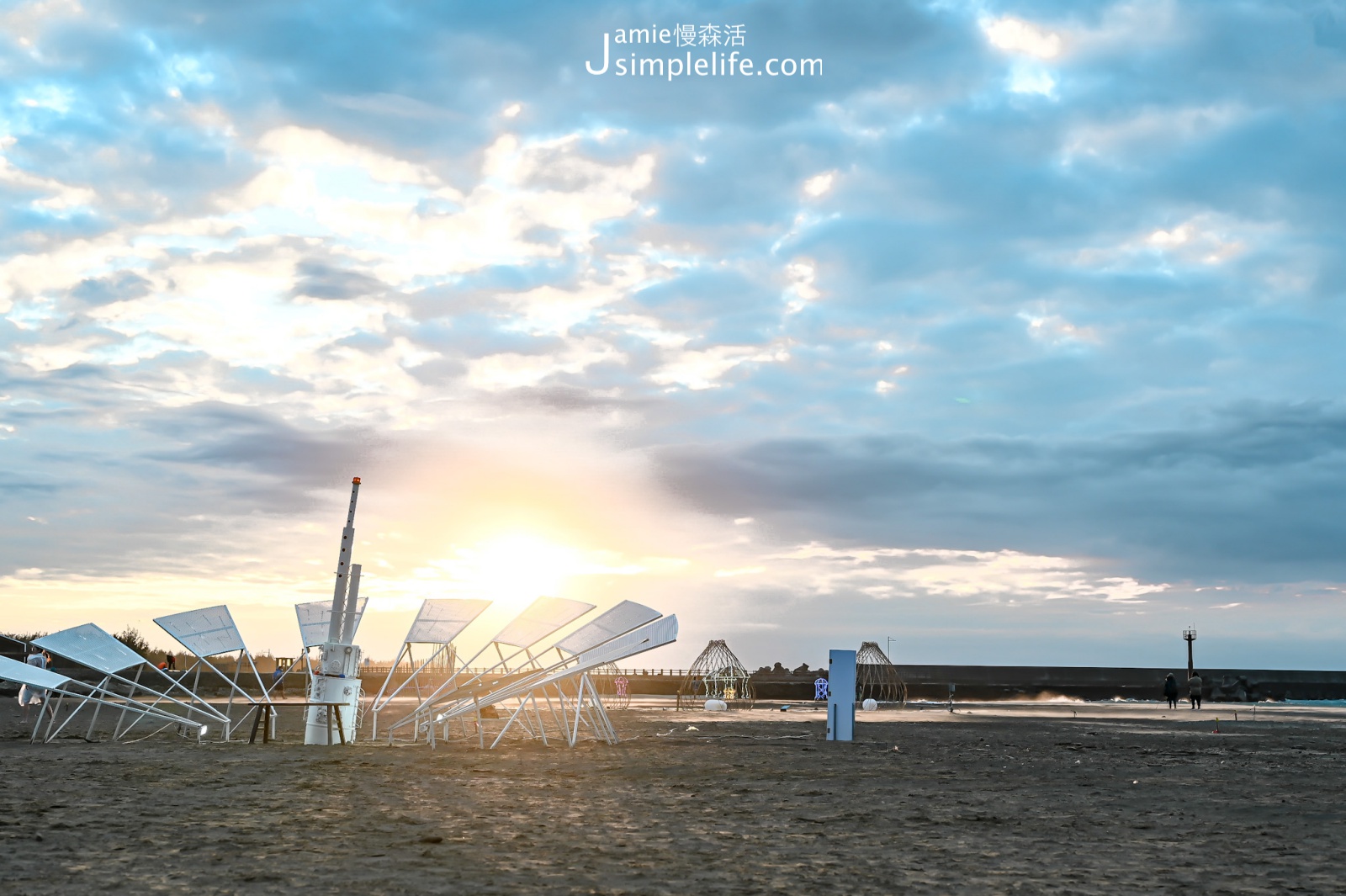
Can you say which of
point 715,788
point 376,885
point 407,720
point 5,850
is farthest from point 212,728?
point 376,885

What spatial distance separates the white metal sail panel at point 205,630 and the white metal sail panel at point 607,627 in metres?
9.21

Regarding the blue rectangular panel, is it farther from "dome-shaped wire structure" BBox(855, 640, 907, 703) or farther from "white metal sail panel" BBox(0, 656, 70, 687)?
"dome-shaped wire structure" BBox(855, 640, 907, 703)

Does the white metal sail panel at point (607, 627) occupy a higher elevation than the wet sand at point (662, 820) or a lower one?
higher

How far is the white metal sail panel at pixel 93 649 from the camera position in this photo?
2934 cm

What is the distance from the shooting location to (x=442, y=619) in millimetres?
31359

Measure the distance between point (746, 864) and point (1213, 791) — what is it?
1125 cm

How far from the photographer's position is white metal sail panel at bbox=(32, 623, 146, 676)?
29.3 m

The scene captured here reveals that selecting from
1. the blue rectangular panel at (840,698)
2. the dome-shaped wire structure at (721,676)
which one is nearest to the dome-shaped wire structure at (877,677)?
the dome-shaped wire structure at (721,676)

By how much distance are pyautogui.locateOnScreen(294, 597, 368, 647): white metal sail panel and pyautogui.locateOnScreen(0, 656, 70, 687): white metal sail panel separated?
19.9ft

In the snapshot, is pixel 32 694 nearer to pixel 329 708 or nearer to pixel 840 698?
pixel 329 708

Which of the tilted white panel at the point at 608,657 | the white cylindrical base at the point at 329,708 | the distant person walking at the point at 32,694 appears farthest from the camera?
the distant person walking at the point at 32,694

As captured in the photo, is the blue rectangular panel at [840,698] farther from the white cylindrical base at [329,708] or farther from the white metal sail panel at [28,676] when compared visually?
the white metal sail panel at [28,676]

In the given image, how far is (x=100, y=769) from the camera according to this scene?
67.6ft

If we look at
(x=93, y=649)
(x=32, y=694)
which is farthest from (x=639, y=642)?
(x=32, y=694)
